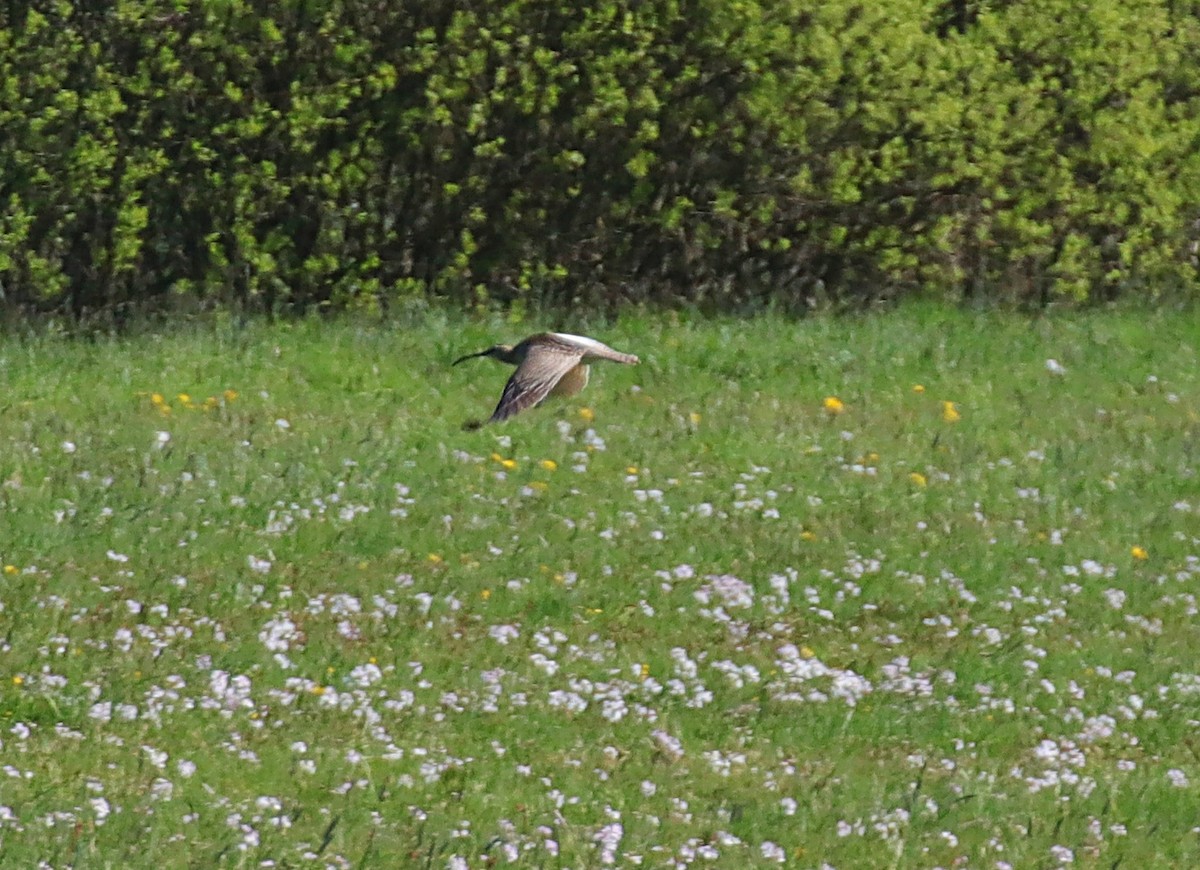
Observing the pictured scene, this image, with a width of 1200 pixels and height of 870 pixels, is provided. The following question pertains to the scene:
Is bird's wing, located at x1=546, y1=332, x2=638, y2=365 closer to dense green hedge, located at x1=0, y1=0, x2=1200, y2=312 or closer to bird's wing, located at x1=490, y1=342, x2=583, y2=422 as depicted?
bird's wing, located at x1=490, y1=342, x2=583, y2=422

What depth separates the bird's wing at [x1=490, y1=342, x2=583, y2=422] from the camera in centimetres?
644

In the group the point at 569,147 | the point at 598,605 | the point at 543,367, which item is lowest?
the point at 598,605

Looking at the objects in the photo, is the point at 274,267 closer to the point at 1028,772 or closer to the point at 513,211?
the point at 513,211

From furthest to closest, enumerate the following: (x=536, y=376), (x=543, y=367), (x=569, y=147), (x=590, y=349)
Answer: (x=569, y=147), (x=590, y=349), (x=543, y=367), (x=536, y=376)

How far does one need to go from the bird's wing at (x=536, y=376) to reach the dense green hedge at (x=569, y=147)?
380cm

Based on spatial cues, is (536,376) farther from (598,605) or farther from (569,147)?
(569,147)

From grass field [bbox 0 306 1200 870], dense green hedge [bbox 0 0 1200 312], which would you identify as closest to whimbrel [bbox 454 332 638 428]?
grass field [bbox 0 306 1200 870]

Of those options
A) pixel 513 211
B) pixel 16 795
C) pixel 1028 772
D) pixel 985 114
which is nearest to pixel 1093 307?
pixel 985 114

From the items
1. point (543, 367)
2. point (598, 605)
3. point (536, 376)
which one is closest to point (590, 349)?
point (543, 367)

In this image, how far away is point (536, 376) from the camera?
6.85m

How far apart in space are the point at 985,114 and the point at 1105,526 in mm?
3783

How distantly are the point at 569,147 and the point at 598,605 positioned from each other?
14.9 feet

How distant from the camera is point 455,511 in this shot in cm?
783

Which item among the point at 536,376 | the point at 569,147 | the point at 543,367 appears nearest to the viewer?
the point at 536,376
